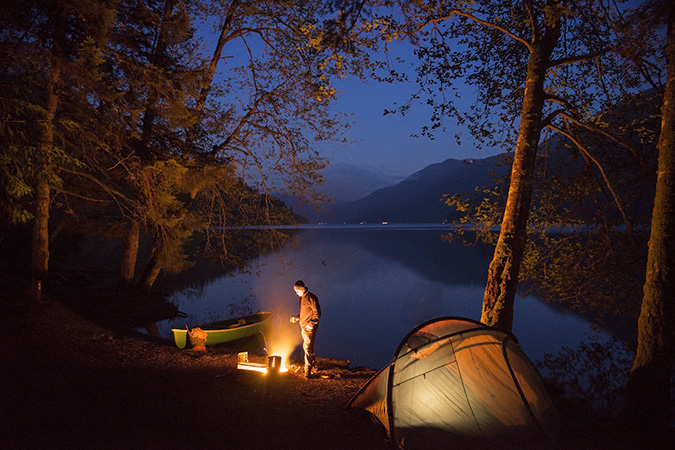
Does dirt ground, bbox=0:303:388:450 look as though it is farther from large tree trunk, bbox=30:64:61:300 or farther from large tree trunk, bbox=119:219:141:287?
large tree trunk, bbox=119:219:141:287

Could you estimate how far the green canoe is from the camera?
372 inches

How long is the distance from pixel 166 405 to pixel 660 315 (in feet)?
25.4

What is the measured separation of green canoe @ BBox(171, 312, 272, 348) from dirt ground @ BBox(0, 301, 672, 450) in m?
1.42

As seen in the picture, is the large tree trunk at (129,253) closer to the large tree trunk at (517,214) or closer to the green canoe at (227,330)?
the green canoe at (227,330)

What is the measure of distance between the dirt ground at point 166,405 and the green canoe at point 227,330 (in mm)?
1420

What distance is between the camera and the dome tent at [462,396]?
4621 mm

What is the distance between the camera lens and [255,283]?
30828 millimetres

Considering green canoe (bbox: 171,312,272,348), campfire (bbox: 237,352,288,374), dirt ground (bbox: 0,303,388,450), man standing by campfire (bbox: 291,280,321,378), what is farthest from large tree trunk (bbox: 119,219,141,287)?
man standing by campfire (bbox: 291,280,321,378)

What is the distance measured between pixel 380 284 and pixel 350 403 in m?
28.0

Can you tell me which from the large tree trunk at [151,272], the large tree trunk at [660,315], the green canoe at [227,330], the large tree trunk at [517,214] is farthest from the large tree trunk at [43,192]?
the large tree trunk at [660,315]

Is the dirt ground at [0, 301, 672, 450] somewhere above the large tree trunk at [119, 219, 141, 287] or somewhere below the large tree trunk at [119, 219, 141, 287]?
below

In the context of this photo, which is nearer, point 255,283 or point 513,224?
point 513,224

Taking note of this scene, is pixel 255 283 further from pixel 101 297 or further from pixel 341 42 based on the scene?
pixel 341 42

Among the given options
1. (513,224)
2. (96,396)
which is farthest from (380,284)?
(96,396)
